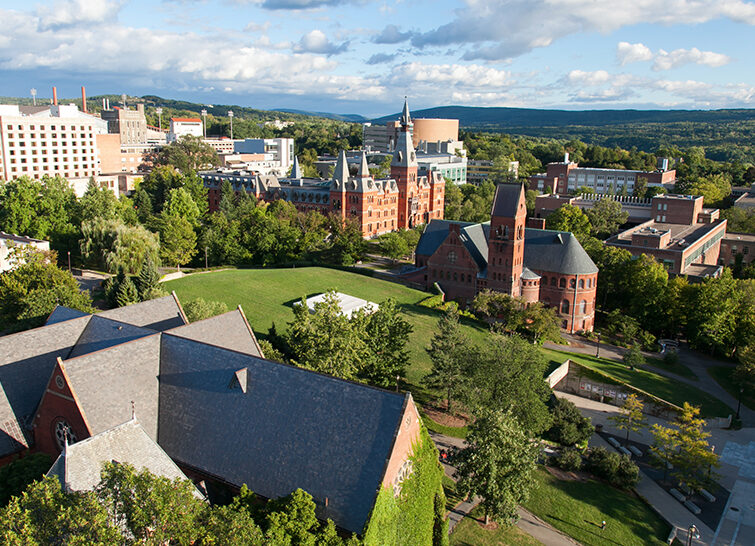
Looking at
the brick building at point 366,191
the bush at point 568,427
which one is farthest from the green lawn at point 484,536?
the brick building at point 366,191

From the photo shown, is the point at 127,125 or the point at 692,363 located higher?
the point at 127,125

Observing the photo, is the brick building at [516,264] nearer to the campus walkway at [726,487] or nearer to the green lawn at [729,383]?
the green lawn at [729,383]

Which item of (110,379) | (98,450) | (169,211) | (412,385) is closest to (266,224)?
(169,211)

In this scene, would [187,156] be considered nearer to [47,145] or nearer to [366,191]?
[47,145]

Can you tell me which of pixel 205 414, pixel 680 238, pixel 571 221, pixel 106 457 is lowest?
pixel 205 414

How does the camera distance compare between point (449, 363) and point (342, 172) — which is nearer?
point (449, 363)

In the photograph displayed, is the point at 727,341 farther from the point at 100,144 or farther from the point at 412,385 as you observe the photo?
the point at 100,144

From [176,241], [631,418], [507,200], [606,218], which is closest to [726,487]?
[631,418]

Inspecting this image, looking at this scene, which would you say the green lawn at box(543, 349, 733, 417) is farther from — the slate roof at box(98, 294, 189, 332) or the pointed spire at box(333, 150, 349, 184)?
the pointed spire at box(333, 150, 349, 184)
